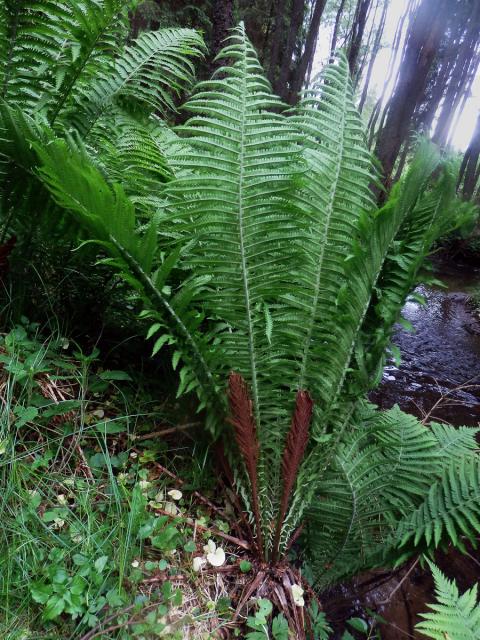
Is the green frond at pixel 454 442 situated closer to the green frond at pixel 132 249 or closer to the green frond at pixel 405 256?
the green frond at pixel 405 256

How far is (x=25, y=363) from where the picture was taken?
1.19 meters

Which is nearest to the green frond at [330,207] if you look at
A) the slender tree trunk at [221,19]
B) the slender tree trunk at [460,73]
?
the slender tree trunk at [221,19]

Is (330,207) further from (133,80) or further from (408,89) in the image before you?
(408,89)

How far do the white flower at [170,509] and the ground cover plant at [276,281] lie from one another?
16 centimetres

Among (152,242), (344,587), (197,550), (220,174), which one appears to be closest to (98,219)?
(152,242)

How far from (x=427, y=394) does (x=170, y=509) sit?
9.13 ft

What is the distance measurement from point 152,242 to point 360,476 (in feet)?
3.21

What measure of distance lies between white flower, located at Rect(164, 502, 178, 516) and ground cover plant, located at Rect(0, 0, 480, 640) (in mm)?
162

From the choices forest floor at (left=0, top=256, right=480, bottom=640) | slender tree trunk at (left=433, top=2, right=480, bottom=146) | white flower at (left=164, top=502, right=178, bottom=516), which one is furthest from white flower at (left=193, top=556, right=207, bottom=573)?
slender tree trunk at (left=433, top=2, right=480, bottom=146)

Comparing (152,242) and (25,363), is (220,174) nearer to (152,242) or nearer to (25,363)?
(152,242)

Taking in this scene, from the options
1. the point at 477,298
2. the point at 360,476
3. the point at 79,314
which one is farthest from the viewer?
the point at 477,298

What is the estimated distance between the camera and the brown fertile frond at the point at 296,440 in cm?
102

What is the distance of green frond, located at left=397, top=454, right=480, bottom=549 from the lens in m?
1.19

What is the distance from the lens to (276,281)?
114 cm
